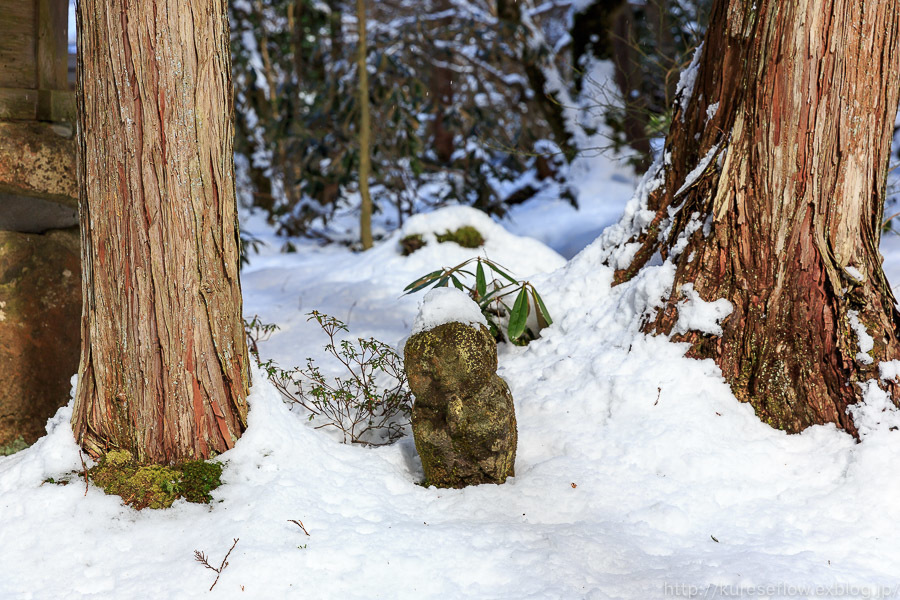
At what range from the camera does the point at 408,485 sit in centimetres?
251

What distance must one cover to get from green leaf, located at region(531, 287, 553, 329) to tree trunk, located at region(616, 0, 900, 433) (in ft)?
2.55

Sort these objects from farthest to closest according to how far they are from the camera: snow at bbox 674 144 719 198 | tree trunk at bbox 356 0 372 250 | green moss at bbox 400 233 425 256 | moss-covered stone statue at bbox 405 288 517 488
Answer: tree trunk at bbox 356 0 372 250 → green moss at bbox 400 233 425 256 → snow at bbox 674 144 719 198 → moss-covered stone statue at bbox 405 288 517 488

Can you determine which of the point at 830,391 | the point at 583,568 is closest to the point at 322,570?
the point at 583,568

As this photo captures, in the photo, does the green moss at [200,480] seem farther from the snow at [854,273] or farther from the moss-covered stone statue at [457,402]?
the snow at [854,273]

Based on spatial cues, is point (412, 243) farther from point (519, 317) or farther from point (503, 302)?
point (519, 317)

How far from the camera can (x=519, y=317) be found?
3371mm

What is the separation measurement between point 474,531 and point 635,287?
1607 millimetres

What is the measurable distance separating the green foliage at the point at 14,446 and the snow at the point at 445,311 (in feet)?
6.38

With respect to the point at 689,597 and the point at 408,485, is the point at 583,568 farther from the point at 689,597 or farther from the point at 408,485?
the point at 408,485

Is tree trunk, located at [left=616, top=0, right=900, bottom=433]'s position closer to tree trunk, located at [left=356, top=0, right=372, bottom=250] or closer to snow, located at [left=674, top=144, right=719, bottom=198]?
snow, located at [left=674, top=144, right=719, bottom=198]

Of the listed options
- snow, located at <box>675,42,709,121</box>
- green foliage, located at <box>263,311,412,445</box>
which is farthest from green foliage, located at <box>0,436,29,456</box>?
snow, located at <box>675,42,709,121</box>

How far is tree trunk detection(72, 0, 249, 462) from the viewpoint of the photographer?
2.17m

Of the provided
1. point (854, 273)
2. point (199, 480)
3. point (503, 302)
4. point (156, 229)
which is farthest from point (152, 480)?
point (854, 273)

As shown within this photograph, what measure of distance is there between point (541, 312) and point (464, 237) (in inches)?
122
